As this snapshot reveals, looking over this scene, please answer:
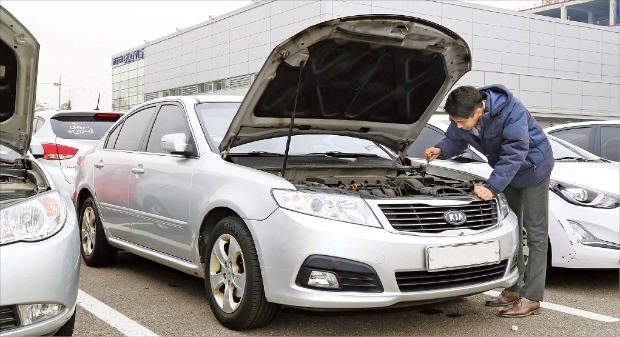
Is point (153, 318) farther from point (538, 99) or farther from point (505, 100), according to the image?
point (538, 99)

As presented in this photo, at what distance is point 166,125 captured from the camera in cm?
495

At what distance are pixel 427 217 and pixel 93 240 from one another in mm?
3380

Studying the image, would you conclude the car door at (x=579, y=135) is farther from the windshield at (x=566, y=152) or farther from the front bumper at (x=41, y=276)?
the front bumper at (x=41, y=276)

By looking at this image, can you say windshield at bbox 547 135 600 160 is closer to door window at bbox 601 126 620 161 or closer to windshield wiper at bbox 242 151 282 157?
door window at bbox 601 126 620 161

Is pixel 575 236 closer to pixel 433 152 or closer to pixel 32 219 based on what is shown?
pixel 433 152

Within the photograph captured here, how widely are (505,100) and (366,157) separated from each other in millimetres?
1167

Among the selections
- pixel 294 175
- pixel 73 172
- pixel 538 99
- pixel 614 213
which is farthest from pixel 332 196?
pixel 538 99

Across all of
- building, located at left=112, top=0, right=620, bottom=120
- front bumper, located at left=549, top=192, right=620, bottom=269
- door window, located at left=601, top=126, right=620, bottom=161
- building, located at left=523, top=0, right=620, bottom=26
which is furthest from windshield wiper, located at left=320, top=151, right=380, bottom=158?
building, located at left=523, top=0, right=620, bottom=26

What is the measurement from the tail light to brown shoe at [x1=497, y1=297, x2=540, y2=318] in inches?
201

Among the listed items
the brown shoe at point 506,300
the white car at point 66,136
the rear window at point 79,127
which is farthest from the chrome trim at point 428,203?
the rear window at point 79,127

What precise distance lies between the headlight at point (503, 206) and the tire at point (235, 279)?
154 cm

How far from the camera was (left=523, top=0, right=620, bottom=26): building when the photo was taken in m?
69.6

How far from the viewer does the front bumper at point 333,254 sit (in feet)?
10.9

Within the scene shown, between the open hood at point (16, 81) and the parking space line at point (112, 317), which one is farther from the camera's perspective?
the parking space line at point (112, 317)
